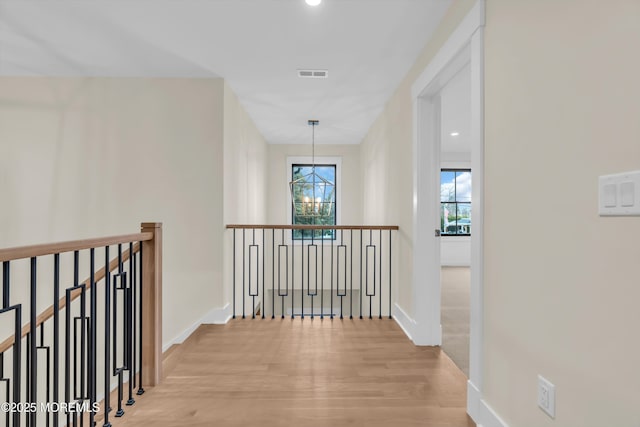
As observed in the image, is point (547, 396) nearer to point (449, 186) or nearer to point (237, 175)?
point (237, 175)

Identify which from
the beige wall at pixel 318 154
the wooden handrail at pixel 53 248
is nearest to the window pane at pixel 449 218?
the beige wall at pixel 318 154

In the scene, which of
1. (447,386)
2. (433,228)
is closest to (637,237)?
(447,386)

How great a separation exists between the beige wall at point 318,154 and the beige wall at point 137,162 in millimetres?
3072

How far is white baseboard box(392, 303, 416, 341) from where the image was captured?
3006 millimetres

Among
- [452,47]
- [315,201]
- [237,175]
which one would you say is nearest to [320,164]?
[315,201]

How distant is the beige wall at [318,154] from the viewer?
649 centimetres

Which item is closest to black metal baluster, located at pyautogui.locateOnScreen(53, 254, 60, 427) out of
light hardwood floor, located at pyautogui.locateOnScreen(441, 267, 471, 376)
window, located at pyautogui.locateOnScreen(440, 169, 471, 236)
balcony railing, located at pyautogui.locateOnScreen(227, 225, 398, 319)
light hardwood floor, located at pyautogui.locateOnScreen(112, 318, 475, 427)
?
light hardwood floor, located at pyautogui.locateOnScreen(112, 318, 475, 427)

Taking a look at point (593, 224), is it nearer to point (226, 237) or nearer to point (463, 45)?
point (463, 45)

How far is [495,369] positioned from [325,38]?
7.78 feet

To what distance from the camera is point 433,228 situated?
2.83 meters

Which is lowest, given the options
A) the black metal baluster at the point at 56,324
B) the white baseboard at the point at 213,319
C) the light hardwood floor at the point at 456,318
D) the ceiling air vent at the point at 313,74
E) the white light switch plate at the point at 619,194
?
the light hardwood floor at the point at 456,318

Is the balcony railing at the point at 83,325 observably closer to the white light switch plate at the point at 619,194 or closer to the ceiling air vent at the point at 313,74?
the white light switch plate at the point at 619,194

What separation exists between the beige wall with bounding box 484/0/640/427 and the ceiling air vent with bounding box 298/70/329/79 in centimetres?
174

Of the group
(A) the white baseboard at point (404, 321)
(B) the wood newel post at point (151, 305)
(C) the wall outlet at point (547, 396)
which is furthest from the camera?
(A) the white baseboard at point (404, 321)
